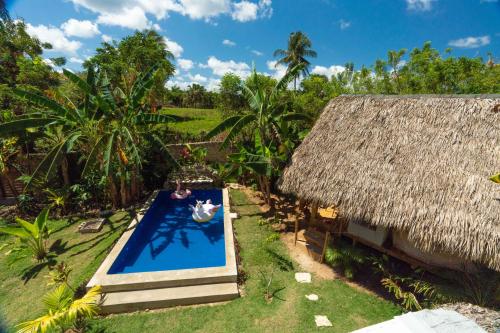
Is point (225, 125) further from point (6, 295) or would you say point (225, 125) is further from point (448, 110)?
point (6, 295)

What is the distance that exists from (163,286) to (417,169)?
22.4 feet

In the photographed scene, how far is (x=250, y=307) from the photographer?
214 inches

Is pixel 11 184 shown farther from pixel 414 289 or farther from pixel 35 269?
pixel 414 289

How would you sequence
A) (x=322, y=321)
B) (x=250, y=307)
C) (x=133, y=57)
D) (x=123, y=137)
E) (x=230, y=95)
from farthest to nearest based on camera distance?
(x=133, y=57) → (x=230, y=95) → (x=123, y=137) → (x=250, y=307) → (x=322, y=321)

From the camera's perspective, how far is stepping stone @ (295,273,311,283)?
20.7 ft

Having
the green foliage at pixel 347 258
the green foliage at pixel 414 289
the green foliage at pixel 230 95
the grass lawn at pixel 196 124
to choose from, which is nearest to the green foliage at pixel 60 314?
the green foliage at pixel 347 258

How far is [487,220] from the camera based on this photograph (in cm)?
463

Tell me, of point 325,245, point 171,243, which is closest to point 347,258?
point 325,245

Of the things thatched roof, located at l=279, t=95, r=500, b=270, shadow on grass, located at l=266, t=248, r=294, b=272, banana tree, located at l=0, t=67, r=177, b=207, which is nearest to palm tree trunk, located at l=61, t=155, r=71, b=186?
banana tree, located at l=0, t=67, r=177, b=207

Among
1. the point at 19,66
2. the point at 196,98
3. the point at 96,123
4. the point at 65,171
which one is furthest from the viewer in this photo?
the point at 196,98

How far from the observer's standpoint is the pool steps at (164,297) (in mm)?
5340

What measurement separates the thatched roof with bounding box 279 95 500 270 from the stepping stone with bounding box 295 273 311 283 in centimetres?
201

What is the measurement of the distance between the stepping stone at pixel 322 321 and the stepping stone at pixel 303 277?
112 cm

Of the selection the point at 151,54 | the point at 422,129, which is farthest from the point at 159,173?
the point at 151,54
